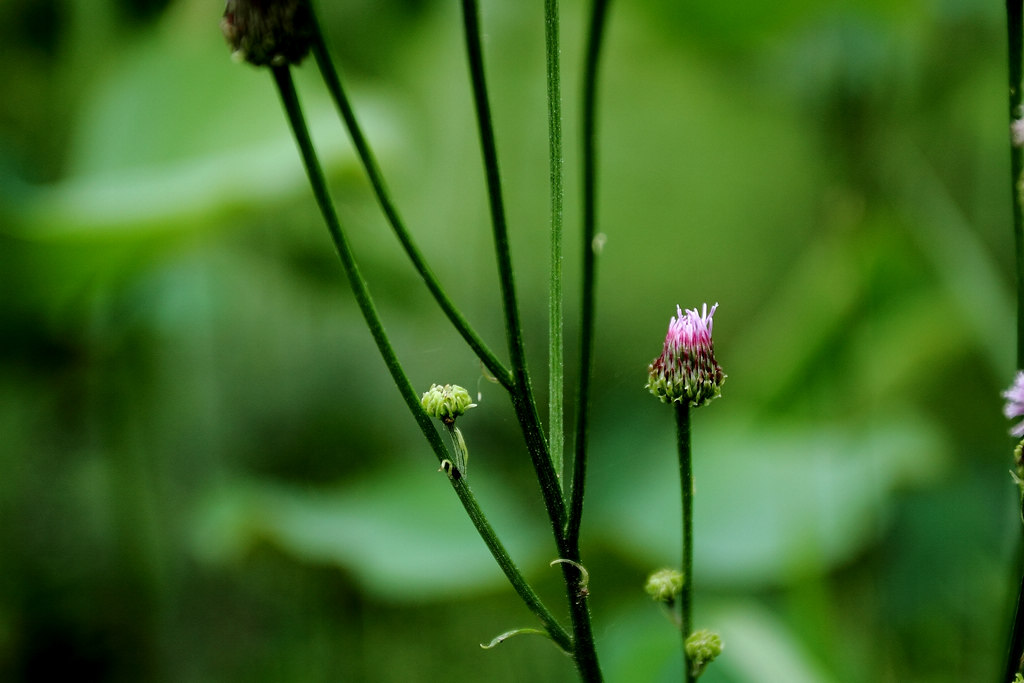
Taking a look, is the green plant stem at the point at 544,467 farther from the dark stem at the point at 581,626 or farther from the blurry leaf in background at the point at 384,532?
the blurry leaf in background at the point at 384,532

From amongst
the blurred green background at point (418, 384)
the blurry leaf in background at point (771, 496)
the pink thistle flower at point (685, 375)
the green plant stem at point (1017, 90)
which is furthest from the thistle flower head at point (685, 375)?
the blurry leaf in background at point (771, 496)

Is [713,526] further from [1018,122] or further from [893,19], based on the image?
[1018,122]

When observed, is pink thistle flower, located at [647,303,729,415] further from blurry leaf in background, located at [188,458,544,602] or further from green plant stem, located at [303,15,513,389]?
blurry leaf in background, located at [188,458,544,602]

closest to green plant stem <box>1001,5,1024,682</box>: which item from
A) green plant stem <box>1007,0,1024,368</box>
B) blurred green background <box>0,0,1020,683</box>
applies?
green plant stem <box>1007,0,1024,368</box>

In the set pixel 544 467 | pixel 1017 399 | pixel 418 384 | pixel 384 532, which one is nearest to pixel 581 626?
pixel 544 467

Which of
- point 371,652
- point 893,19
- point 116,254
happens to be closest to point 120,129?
point 116,254

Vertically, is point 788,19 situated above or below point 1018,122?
above
